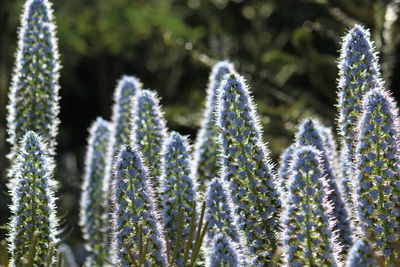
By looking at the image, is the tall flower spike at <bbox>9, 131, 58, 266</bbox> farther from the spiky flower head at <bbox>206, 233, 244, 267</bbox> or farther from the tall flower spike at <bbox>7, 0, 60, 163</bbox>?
the tall flower spike at <bbox>7, 0, 60, 163</bbox>

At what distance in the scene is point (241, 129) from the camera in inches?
68.9

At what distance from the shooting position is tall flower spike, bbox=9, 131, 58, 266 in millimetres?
1784

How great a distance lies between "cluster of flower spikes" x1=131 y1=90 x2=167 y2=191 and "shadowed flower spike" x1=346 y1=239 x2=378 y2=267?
Answer: 2.93 ft

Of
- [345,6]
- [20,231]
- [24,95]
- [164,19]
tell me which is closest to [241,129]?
[20,231]

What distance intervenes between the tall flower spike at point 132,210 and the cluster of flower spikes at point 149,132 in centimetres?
45

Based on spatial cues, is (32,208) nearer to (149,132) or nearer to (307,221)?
(149,132)

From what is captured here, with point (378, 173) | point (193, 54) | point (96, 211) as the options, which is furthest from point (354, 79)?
point (193, 54)

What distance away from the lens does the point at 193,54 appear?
172 inches

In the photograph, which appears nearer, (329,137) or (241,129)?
(241,129)

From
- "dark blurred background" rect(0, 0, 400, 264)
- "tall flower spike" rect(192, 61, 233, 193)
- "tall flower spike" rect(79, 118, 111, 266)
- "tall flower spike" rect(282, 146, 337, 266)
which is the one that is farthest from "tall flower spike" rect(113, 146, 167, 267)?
"dark blurred background" rect(0, 0, 400, 264)

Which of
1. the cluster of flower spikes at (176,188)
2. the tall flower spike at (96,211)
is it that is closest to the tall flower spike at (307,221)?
the cluster of flower spikes at (176,188)

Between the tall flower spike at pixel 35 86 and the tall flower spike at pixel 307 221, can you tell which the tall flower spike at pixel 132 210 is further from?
the tall flower spike at pixel 35 86

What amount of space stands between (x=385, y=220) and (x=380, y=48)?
7.25ft

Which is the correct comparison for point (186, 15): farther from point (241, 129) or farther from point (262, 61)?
point (241, 129)
